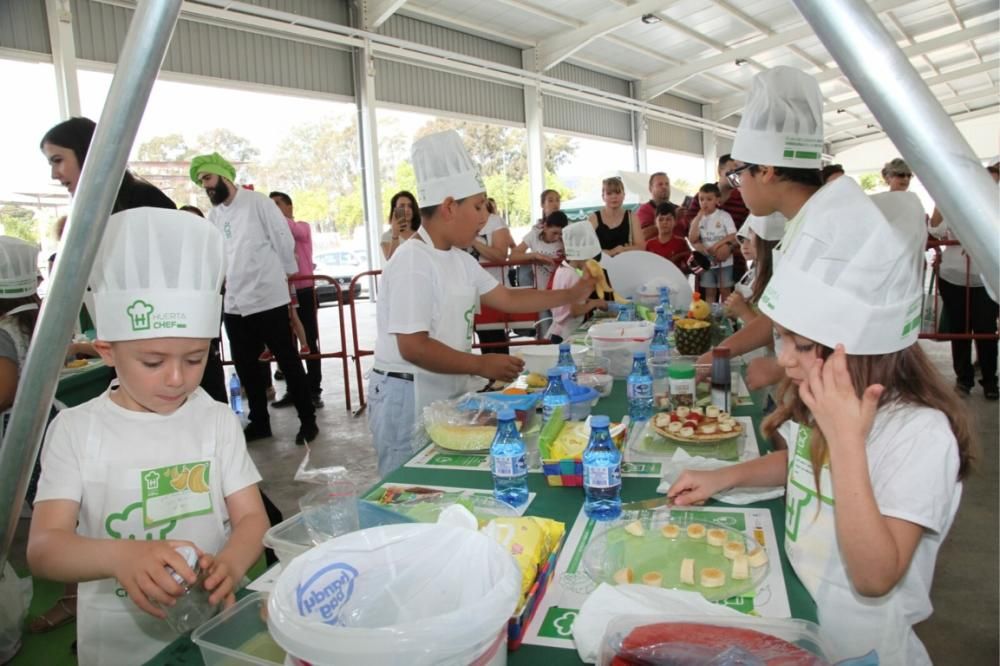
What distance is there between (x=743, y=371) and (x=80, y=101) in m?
8.85

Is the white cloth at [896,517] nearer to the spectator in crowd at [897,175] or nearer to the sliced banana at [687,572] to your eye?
the sliced banana at [687,572]

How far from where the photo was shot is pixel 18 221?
345 inches

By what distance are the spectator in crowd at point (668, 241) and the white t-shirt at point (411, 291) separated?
14.4ft

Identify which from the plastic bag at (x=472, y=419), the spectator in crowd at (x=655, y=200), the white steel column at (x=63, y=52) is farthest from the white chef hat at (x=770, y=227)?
the white steel column at (x=63, y=52)

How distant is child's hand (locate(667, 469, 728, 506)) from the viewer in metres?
1.54

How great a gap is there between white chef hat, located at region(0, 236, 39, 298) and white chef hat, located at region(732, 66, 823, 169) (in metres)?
2.93

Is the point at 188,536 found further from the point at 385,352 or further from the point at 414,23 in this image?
the point at 414,23

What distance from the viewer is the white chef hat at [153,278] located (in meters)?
1.41

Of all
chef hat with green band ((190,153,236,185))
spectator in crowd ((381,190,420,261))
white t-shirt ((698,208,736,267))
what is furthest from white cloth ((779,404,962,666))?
white t-shirt ((698,208,736,267))

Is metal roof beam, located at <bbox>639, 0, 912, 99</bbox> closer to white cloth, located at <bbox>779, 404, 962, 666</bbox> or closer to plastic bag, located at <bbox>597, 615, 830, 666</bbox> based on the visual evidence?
white cloth, located at <bbox>779, 404, 962, 666</bbox>

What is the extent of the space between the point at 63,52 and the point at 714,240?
788 centimetres

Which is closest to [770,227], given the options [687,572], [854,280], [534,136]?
[854,280]

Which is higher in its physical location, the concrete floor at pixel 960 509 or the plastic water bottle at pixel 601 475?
the plastic water bottle at pixel 601 475

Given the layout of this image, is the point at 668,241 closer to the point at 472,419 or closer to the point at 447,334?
the point at 447,334
